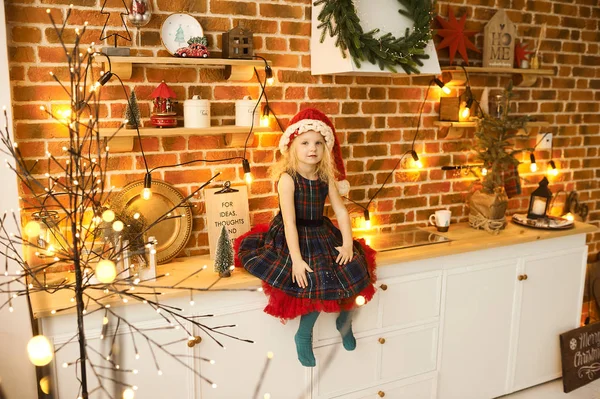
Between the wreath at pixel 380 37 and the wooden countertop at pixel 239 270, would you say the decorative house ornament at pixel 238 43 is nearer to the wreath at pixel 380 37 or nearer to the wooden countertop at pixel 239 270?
the wreath at pixel 380 37

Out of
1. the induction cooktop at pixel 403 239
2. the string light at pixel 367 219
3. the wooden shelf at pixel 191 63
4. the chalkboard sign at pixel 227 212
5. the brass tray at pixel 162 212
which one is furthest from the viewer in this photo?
the string light at pixel 367 219

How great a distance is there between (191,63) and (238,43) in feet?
0.77

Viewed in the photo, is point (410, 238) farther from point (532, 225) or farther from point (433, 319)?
point (532, 225)

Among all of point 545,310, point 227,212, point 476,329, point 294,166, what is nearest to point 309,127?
point 294,166

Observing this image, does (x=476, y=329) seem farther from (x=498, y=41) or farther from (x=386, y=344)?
(x=498, y=41)

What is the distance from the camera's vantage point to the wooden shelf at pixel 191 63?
226cm

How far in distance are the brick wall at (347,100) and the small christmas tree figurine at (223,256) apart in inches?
14.2

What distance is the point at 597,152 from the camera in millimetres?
3828

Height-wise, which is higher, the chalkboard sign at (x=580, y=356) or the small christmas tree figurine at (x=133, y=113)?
the small christmas tree figurine at (x=133, y=113)

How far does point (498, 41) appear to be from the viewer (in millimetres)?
3197

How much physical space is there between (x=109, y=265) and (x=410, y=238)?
195 cm

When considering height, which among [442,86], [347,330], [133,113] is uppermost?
[442,86]

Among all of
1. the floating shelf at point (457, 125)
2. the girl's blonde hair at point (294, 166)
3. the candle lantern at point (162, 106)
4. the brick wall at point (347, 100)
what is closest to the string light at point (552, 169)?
the brick wall at point (347, 100)

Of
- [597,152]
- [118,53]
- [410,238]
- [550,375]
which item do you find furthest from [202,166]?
[597,152]
